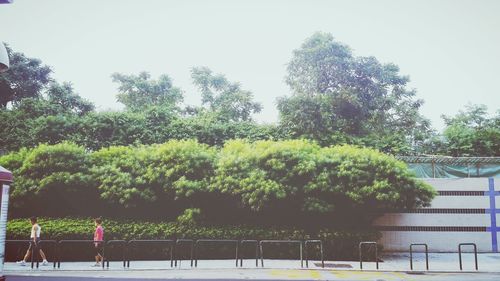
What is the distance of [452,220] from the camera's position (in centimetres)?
1862

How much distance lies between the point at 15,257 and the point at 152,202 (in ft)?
16.6

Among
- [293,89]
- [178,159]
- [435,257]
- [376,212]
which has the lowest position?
[435,257]

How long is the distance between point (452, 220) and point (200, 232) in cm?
1162

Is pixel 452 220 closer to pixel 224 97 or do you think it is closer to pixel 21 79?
pixel 224 97

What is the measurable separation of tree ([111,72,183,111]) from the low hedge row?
17.5m

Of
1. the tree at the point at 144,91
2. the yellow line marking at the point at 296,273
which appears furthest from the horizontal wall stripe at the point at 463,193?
the tree at the point at 144,91

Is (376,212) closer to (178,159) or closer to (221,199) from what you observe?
(221,199)

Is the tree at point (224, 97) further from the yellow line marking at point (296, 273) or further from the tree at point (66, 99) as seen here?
the yellow line marking at point (296, 273)

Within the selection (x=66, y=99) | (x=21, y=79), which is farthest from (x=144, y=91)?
(x=21, y=79)

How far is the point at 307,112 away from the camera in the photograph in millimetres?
24062

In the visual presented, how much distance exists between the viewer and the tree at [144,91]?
3209cm

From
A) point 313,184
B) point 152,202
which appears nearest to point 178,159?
point 152,202

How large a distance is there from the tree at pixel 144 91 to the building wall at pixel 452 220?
19818 millimetres

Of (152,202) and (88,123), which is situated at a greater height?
(88,123)
